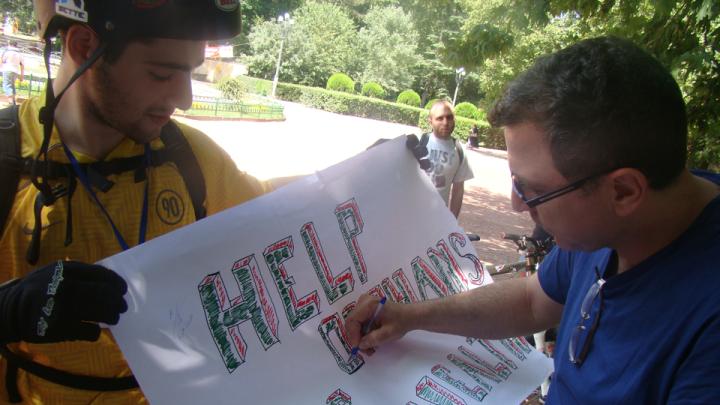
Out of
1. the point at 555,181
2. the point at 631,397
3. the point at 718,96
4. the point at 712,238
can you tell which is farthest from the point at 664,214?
the point at 718,96

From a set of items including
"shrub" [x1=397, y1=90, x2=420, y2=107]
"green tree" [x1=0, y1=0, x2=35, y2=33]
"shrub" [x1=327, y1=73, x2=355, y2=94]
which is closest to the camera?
"green tree" [x1=0, y1=0, x2=35, y2=33]

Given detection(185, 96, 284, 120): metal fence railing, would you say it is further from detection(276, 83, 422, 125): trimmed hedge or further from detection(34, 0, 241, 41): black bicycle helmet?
detection(34, 0, 241, 41): black bicycle helmet

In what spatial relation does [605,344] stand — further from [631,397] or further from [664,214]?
[664,214]

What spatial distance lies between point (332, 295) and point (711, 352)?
95cm

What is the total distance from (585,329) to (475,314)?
1.30 feet

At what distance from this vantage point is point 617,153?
1157mm

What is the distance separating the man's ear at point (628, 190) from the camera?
3.81 ft

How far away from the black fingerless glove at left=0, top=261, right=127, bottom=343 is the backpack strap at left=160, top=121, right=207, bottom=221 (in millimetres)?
467

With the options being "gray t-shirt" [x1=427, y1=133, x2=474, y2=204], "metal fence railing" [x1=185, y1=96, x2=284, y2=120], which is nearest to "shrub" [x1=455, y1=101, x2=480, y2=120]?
"metal fence railing" [x1=185, y1=96, x2=284, y2=120]

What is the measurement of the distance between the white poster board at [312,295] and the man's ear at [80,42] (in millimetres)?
509

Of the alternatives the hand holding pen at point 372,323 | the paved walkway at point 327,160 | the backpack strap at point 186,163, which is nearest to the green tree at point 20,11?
the paved walkway at point 327,160

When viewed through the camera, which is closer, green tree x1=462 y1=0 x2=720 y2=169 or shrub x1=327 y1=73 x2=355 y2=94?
green tree x1=462 y1=0 x2=720 y2=169

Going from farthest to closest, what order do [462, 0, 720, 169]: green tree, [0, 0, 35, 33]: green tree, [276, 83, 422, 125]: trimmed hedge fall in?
[276, 83, 422, 125]: trimmed hedge < [0, 0, 35, 33]: green tree < [462, 0, 720, 169]: green tree

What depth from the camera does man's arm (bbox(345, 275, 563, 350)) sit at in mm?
1588
